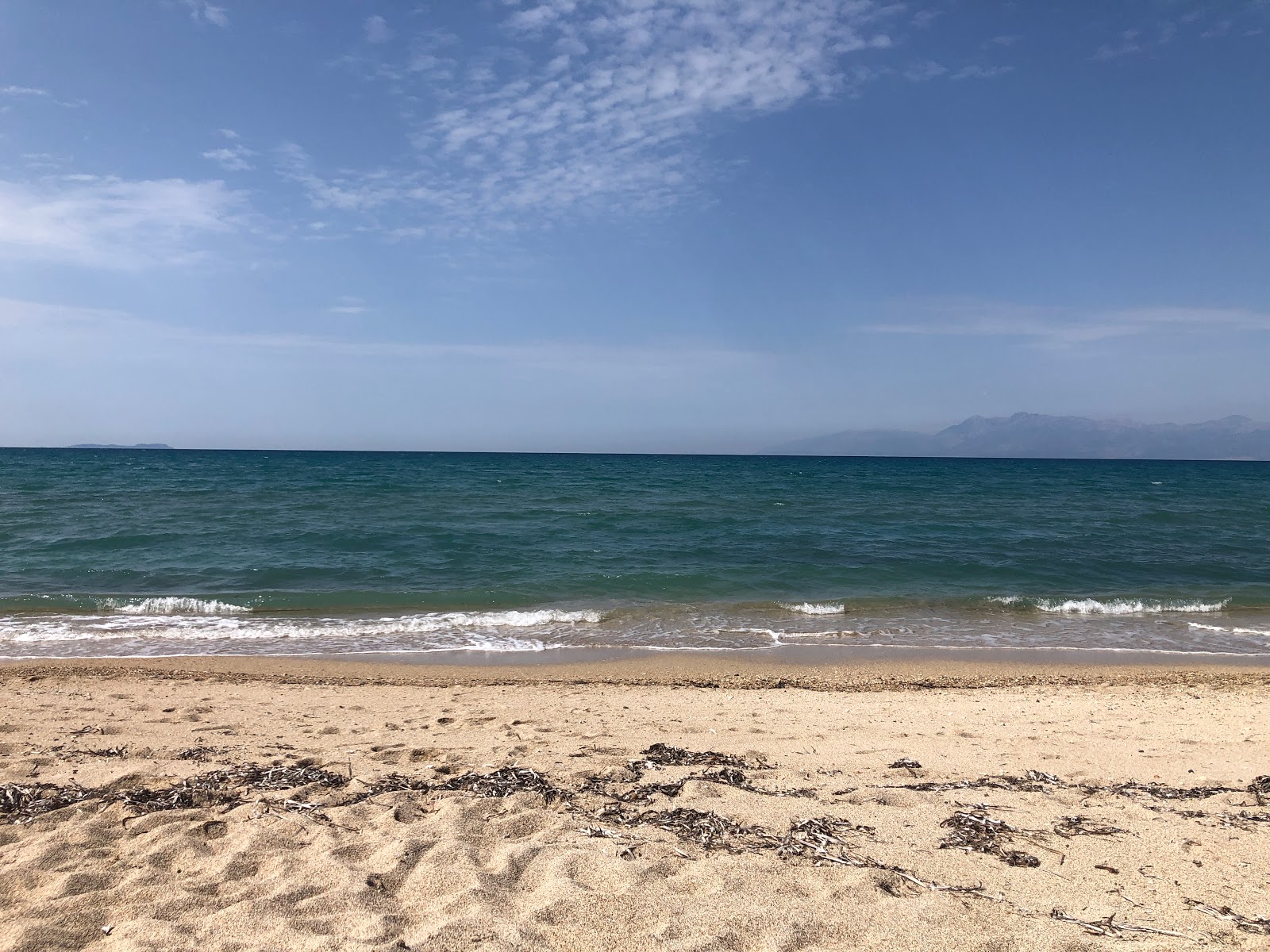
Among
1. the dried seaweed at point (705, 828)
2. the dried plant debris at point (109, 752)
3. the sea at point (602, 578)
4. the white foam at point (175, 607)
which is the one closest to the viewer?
the dried seaweed at point (705, 828)

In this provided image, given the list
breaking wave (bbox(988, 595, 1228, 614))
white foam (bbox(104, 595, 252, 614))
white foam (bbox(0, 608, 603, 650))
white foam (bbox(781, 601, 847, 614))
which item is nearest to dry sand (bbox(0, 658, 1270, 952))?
white foam (bbox(0, 608, 603, 650))

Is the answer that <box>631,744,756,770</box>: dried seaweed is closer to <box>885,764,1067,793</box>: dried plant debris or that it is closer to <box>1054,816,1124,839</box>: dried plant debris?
<box>885,764,1067,793</box>: dried plant debris

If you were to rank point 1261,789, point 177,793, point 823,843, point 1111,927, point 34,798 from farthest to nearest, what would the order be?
point 1261,789 < point 177,793 < point 34,798 < point 823,843 < point 1111,927

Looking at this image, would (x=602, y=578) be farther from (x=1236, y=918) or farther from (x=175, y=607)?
(x=1236, y=918)

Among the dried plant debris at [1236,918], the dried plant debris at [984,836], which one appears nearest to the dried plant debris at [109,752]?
the dried plant debris at [984,836]

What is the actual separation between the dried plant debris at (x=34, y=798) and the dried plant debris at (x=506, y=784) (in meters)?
2.16

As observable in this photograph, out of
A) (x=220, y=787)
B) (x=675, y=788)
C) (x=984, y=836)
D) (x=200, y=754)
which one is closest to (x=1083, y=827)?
(x=984, y=836)

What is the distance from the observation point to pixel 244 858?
3.72 metres

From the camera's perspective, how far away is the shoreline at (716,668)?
905cm

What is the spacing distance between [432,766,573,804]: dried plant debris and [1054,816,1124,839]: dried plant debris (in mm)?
2900

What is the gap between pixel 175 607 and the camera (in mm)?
12914

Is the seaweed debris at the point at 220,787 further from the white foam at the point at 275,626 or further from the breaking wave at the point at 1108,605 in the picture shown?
the breaking wave at the point at 1108,605

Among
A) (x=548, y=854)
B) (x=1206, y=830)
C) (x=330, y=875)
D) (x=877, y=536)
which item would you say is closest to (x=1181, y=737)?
(x=1206, y=830)

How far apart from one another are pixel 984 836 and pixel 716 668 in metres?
5.86
